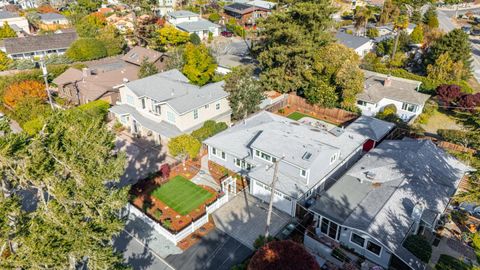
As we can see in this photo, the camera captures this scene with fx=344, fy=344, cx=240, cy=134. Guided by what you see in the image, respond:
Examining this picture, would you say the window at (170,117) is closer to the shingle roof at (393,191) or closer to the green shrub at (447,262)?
the shingle roof at (393,191)

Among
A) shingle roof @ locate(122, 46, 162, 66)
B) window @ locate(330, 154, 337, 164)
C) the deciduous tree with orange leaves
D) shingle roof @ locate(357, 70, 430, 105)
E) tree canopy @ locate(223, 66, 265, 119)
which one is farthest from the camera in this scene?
shingle roof @ locate(122, 46, 162, 66)

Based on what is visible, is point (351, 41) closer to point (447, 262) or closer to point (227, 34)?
point (227, 34)

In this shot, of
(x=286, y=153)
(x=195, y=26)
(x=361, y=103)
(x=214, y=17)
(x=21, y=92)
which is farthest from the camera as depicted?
(x=214, y=17)

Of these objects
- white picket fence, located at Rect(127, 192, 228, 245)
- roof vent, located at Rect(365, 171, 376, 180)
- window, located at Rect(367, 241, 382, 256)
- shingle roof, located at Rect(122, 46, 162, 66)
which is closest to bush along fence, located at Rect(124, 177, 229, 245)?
white picket fence, located at Rect(127, 192, 228, 245)

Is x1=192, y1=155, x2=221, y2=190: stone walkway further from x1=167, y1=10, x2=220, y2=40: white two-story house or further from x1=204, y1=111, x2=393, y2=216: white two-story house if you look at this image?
x1=167, y1=10, x2=220, y2=40: white two-story house

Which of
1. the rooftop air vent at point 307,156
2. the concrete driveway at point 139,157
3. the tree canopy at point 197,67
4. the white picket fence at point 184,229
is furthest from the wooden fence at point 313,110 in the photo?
the white picket fence at point 184,229

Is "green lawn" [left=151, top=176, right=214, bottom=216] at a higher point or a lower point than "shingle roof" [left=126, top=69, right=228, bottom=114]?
lower

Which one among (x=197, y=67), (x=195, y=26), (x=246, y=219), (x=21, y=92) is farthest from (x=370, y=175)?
(x=195, y=26)
